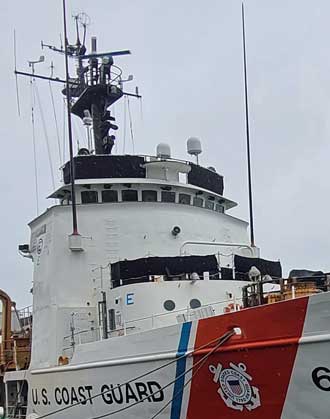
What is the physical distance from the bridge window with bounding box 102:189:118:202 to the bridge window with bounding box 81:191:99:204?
0.48ft

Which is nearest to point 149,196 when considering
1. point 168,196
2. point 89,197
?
point 168,196

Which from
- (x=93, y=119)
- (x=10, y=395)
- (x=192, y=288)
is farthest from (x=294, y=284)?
(x=93, y=119)

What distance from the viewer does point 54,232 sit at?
12422 mm

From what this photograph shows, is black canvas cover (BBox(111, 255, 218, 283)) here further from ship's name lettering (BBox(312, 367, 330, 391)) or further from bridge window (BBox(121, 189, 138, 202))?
ship's name lettering (BBox(312, 367, 330, 391))

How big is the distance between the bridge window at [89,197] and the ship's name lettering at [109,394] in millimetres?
3672

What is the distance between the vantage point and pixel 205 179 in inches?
555

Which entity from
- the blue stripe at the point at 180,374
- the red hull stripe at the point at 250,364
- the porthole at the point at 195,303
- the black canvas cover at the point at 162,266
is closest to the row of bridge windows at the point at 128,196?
the black canvas cover at the point at 162,266

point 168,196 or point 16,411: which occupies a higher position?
point 168,196

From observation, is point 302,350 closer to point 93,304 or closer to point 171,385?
point 171,385

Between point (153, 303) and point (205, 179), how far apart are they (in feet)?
13.7

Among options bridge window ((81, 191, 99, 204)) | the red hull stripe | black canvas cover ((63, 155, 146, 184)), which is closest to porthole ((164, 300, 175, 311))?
the red hull stripe

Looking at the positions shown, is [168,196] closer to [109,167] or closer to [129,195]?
[129,195]

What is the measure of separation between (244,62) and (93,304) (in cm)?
518

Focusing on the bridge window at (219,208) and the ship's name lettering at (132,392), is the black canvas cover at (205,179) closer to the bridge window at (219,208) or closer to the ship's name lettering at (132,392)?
the bridge window at (219,208)
